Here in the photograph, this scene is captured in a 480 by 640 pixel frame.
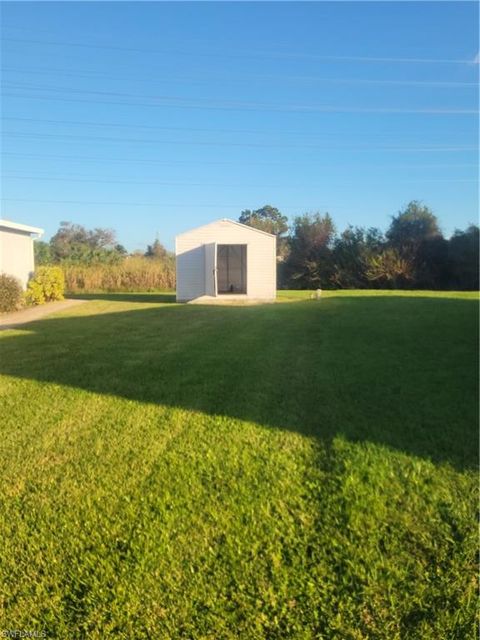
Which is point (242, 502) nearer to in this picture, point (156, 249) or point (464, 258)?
point (464, 258)

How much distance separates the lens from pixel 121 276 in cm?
2144

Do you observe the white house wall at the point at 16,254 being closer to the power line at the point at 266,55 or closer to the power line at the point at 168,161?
the power line at the point at 266,55

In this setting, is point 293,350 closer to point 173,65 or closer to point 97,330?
point 97,330

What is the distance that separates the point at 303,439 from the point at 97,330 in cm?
594

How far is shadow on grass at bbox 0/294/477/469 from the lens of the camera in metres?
3.46

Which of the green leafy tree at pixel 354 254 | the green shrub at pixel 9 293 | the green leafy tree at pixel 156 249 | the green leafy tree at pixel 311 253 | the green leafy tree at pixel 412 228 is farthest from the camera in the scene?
the green leafy tree at pixel 156 249

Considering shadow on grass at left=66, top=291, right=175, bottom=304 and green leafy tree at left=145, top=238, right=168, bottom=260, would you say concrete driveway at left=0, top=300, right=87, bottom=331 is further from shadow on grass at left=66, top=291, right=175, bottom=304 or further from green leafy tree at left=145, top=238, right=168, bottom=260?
green leafy tree at left=145, top=238, right=168, bottom=260

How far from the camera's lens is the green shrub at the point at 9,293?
1195cm

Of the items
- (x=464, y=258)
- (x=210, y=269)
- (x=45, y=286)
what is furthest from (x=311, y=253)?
(x=45, y=286)

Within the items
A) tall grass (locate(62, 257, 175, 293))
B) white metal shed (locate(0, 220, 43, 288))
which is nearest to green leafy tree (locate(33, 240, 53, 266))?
tall grass (locate(62, 257, 175, 293))

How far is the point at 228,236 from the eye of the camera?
16.3 meters

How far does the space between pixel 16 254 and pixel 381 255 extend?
16.5 m

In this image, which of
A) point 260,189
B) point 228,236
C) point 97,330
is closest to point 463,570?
point 97,330

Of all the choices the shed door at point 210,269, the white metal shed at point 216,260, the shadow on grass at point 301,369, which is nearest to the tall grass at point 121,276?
the white metal shed at point 216,260
